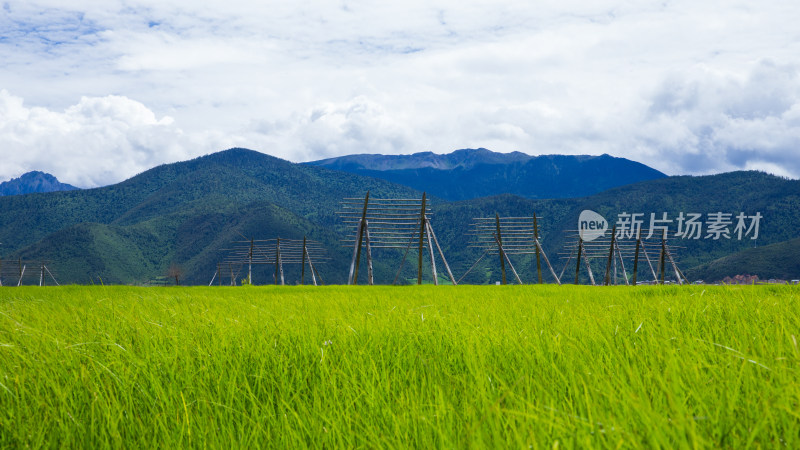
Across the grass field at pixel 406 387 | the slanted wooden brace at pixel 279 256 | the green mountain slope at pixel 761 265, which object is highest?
the grass field at pixel 406 387

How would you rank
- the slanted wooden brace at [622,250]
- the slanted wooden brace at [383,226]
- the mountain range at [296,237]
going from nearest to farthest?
the slanted wooden brace at [383,226]
the slanted wooden brace at [622,250]
the mountain range at [296,237]

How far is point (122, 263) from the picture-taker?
158 m

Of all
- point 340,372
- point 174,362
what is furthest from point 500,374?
point 174,362

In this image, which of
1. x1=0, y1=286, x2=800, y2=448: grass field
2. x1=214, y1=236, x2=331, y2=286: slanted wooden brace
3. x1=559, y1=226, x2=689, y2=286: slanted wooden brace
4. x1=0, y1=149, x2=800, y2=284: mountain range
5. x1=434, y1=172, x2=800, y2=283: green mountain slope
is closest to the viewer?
x1=0, y1=286, x2=800, y2=448: grass field

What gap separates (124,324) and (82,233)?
603 ft

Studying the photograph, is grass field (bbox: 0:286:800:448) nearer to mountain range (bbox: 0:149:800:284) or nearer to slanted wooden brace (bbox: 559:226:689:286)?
slanted wooden brace (bbox: 559:226:689:286)

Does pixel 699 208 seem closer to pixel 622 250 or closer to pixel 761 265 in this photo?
pixel 761 265

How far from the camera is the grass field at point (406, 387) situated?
4.46 feet

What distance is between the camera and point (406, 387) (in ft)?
7.43

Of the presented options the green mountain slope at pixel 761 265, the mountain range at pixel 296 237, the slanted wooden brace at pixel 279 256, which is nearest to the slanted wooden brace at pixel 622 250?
the slanted wooden brace at pixel 279 256

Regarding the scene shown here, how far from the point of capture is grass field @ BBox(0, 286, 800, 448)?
1.36 meters

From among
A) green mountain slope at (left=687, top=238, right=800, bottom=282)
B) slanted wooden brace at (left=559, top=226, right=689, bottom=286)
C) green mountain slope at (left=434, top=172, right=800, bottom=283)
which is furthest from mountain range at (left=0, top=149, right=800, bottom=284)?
slanted wooden brace at (left=559, top=226, right=689, bottom=286)

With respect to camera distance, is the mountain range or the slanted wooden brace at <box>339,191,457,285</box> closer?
the slanted wooden brace at <box>339,191,457,285</box>

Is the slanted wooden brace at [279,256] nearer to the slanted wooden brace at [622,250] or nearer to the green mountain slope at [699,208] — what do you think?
the slanted wooden brace at [622,250]
